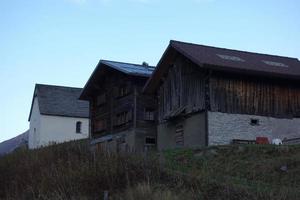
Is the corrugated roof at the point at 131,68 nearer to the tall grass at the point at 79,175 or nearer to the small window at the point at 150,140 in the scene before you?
the small window at the point at 150,140

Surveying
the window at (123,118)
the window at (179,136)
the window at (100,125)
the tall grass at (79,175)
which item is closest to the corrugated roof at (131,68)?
the window at (123,118)

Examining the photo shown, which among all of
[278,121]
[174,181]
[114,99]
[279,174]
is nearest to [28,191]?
[174,181]

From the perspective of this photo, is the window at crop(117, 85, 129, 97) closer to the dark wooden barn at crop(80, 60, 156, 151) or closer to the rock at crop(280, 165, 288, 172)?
the dark wooden barn at crop(80, 60, 156, 151)

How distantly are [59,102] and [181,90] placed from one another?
26.3 metres

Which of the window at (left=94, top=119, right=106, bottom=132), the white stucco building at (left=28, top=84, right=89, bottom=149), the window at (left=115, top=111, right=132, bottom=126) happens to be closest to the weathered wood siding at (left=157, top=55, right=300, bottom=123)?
the window at (left=115, top=111, right=132, bottom=126)

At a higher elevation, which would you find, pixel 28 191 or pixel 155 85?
pixel 155 85

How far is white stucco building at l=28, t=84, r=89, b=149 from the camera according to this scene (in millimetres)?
52656

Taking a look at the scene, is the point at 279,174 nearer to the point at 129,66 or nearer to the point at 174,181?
the point at 174,181

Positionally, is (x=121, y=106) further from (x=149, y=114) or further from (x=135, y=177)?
(x=135, y=177)

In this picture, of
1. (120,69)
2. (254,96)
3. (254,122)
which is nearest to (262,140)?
(254,122)

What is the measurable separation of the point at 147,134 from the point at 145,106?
1.88 meters

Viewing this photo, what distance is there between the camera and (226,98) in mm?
28250

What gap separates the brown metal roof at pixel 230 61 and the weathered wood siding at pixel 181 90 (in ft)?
A: 2.29

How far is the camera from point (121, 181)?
14.9 m
